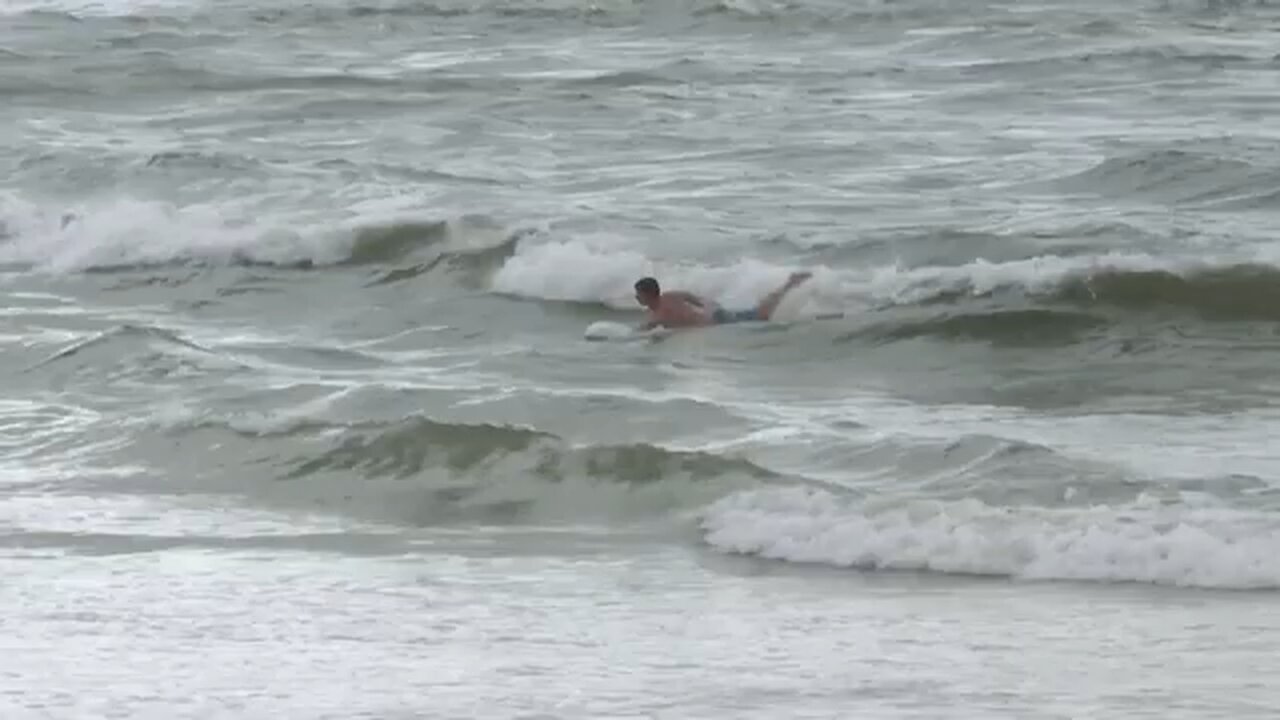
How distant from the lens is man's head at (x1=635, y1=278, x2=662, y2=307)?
13961 millimetres

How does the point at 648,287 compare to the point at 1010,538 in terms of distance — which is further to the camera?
the point at 648,287

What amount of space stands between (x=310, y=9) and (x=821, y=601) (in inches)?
1026

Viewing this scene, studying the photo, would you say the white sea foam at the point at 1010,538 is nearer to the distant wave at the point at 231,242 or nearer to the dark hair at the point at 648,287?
the dark hair at the point at 648,287

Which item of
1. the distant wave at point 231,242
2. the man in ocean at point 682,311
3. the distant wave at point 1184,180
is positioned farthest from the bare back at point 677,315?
the distant wave at point 1184,180

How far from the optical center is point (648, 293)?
1400 centimetres

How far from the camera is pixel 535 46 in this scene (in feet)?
96.0

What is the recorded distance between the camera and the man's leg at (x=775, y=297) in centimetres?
1419

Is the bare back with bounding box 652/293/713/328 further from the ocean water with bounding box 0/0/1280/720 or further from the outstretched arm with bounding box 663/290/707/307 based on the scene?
→ the ocean water with bounding box 0/0/1280/720

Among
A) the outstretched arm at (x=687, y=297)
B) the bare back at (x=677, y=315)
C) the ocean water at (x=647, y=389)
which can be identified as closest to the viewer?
the ocean water at (x=647, y=389)

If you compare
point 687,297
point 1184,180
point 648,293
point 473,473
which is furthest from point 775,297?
point 473,473

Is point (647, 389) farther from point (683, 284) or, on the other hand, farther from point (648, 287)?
point (683, 284)

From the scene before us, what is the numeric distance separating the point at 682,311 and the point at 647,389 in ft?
Answer: 6.06

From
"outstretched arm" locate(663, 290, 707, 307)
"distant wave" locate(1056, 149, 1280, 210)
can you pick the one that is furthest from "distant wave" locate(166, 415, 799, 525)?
"distant wave" locate(1056, 149, 1280, 210)

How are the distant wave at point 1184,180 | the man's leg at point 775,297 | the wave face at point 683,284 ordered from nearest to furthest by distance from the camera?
the wave face at point 683,284 < the man's leg at point 775,297 < the distant wave at point 1184,180
